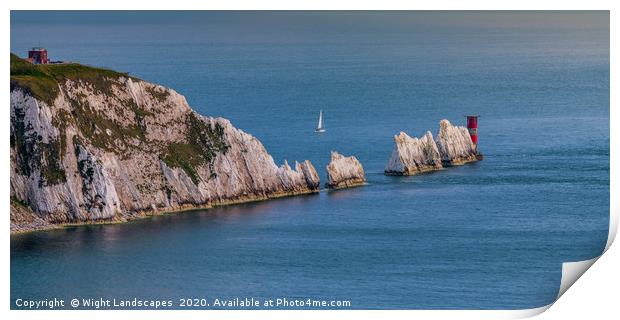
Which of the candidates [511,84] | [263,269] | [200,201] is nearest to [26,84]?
[200,201]

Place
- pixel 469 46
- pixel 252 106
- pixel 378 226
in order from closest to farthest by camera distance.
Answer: pixel 378 226, pixel 469 46, pixel 252 106

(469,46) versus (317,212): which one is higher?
(469,46)

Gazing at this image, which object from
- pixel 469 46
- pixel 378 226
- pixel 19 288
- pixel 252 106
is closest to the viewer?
pixel 19 288

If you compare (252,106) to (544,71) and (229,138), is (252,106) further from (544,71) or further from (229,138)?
(544,71)

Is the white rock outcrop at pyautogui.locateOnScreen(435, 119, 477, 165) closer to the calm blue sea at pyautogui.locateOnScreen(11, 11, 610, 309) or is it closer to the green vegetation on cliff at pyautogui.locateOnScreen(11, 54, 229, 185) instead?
the calm blue sea at pyautogui.locateOnScreen(11, 11, 610, 309)

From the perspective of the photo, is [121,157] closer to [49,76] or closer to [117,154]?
[117,154]
